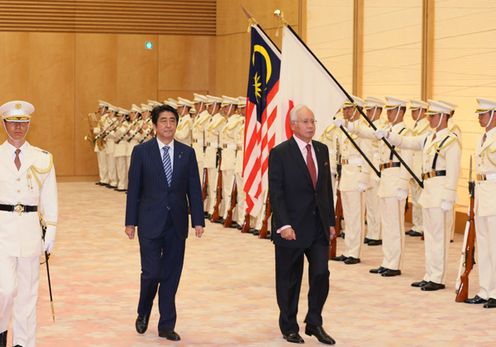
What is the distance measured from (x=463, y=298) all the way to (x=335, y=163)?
136 inches

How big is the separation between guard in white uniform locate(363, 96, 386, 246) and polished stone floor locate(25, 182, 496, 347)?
47 cm

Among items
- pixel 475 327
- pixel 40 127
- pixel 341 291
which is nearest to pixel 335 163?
pixel 341 291

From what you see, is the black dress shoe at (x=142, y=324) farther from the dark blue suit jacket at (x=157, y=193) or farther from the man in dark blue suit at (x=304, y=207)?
the man in dark blue suit at (x=304, y=207)

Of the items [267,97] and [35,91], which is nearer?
[267,97]

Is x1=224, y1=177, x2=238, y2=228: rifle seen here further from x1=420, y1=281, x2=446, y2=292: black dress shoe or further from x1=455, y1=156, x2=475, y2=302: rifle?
x1=455, y1=156, x2=475, y2=302: rifle

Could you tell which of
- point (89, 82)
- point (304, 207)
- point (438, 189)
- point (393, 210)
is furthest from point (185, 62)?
Answer: point (304, 207)

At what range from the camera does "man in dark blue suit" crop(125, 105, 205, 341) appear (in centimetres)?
696

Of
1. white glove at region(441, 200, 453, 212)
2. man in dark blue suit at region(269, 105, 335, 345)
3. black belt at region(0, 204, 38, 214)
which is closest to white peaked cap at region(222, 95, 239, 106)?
white glove at region(441, 200, 453, 212)

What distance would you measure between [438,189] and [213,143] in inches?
242

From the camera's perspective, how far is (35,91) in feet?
71.7

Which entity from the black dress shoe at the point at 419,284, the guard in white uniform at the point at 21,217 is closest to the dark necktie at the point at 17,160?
the guard in white uniform at the point at 21,217

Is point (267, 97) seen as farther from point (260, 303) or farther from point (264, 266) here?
point (260, 303)

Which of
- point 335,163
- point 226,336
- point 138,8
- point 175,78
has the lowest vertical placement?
point 226,336

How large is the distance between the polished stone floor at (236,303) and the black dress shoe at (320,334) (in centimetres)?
8
